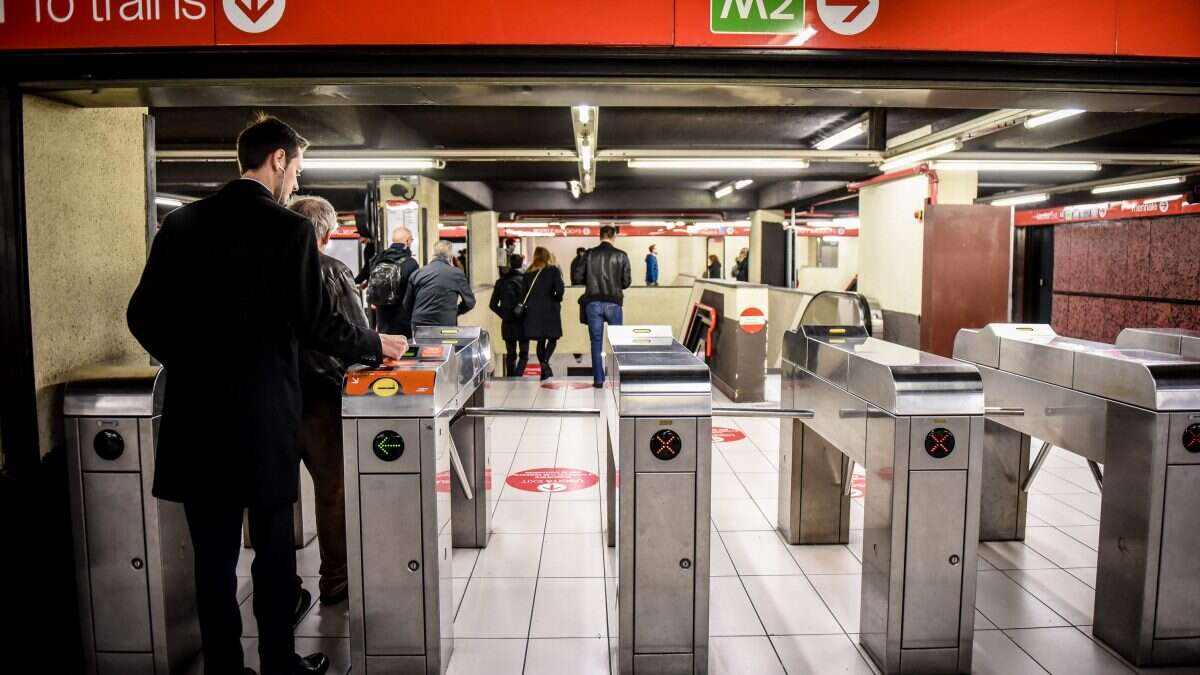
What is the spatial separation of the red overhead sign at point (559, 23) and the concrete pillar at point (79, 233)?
402mm

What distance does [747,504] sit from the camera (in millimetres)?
3943

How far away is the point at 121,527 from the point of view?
2258 millimetres

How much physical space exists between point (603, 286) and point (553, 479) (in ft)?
9.20

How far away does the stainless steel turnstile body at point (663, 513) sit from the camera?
2.22 metres

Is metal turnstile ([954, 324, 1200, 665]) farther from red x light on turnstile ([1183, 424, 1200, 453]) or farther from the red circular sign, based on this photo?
the red circular sign

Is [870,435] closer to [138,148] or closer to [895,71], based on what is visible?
[895,71]

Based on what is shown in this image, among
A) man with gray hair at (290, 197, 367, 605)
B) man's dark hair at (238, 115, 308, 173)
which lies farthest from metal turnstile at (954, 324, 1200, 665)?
man's dark hair at (238, 115, 308, 173)

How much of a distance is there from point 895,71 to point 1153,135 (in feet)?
20.4

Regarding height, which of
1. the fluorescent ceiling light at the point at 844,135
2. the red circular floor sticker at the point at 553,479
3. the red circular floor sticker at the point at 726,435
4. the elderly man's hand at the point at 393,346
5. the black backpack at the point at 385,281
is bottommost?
the red circular floor sticker at the point at 553,479

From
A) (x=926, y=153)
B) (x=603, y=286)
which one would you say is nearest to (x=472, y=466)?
(x=603, y=286)

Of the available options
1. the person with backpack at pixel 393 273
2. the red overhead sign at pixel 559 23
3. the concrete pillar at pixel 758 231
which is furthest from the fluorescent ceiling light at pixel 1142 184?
the person with backpack at pixel 393 273

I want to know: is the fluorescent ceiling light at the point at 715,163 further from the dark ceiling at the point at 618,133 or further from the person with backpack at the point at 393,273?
the person with backpack at the point at 393,273

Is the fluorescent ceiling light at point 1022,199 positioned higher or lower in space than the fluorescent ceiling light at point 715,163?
higher

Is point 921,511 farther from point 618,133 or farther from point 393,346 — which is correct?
point 618,133
